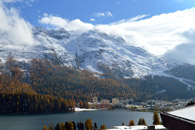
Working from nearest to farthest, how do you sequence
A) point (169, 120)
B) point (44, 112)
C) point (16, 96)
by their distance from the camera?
point (169, 120), point (44, 112), point (16, 96)

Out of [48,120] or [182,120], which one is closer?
[182,120]

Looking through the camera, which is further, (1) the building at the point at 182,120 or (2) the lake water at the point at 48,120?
(2) the lake water at the point at 48,120

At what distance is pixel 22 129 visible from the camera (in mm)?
81812

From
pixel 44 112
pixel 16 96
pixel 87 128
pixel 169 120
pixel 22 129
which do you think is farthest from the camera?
pixel 16 96

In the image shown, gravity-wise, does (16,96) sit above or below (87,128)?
above

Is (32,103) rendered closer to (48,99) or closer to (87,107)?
(48,99)

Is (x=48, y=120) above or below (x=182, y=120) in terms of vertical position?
below

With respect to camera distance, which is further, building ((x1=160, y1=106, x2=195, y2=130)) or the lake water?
the lake water

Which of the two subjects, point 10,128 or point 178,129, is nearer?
point 178,129

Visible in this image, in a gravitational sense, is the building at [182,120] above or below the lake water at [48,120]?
above

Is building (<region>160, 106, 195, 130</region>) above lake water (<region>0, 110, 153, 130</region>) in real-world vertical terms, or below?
above

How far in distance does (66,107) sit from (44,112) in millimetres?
13773

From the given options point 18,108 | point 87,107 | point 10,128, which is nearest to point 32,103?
point 18,108

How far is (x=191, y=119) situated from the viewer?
939 cm
